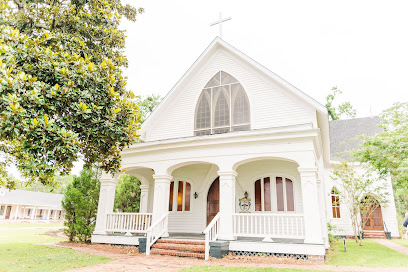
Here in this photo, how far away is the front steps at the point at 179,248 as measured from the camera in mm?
8117

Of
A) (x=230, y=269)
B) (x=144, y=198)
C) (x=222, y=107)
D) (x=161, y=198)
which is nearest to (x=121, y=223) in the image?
(x=161, y=198)

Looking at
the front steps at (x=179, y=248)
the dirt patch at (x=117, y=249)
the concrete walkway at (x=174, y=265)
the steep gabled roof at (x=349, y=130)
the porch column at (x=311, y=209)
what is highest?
the steep gabled roof at (x=349, y=130)

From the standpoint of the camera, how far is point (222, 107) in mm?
11664

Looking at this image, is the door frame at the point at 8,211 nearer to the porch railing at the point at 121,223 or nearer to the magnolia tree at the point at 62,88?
the porch railing at the point at 121,223

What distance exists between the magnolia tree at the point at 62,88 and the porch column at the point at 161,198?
3341mm

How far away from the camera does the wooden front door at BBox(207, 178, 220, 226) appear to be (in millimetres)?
11617

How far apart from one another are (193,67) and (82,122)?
7.79m

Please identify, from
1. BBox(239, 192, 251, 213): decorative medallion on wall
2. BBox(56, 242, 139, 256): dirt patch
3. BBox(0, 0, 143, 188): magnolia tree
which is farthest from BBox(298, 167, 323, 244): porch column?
BBox(56, 242, 139, 256): dirt patch

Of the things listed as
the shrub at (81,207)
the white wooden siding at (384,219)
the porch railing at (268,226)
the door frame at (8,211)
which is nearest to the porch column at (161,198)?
the porch railing at (268,226)

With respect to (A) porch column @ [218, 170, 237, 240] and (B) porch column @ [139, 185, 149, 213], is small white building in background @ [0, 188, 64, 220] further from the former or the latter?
(A) porch column @ [218, 170, 237, 240]

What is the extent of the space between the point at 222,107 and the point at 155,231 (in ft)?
19.0

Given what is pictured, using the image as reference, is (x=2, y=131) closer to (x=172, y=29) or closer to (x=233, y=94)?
(x=233, y=94)

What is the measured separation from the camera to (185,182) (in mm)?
→ 12594

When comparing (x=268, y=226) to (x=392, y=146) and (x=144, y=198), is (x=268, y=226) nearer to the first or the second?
(x=392, y=146)
